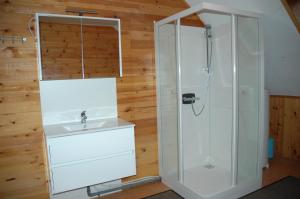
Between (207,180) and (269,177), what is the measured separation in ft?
2.74

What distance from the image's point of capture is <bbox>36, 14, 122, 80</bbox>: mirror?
2.36 meters

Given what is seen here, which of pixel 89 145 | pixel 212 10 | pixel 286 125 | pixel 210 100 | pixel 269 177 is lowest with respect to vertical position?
pixel 269 177

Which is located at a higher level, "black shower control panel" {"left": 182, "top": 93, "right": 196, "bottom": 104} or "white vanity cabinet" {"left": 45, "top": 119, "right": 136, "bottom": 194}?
"black shower control panel" {"left": 182, "top": 93, "right": 196, "bottom": 104}

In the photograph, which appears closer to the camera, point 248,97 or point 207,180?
point 248,97

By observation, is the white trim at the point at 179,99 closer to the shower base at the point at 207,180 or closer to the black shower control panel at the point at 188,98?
the shower base at the point at 207,180

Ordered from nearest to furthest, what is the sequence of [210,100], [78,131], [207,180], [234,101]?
[78,131] < [234,101] < [207,180] < [210,100]

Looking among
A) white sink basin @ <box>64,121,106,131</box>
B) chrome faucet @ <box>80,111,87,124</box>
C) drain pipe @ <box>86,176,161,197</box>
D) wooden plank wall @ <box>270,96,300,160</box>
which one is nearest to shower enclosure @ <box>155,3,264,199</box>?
drain pipe @ <box>86,176,161,197</box>

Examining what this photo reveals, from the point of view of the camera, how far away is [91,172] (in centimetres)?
225

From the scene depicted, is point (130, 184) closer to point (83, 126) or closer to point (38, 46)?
point (83, 126)

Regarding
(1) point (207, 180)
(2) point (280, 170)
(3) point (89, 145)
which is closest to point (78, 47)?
(3) point (89, 145)

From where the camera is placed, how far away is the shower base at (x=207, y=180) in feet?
8.49

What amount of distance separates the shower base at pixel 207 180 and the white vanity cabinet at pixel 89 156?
816mm

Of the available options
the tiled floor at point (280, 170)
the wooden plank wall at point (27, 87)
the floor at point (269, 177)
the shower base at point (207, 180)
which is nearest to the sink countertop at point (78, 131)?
the wooden plank wall at point (27, 87)

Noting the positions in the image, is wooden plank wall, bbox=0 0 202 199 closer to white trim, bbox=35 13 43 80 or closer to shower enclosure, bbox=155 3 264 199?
white trim, bbox=35 13 43 80
